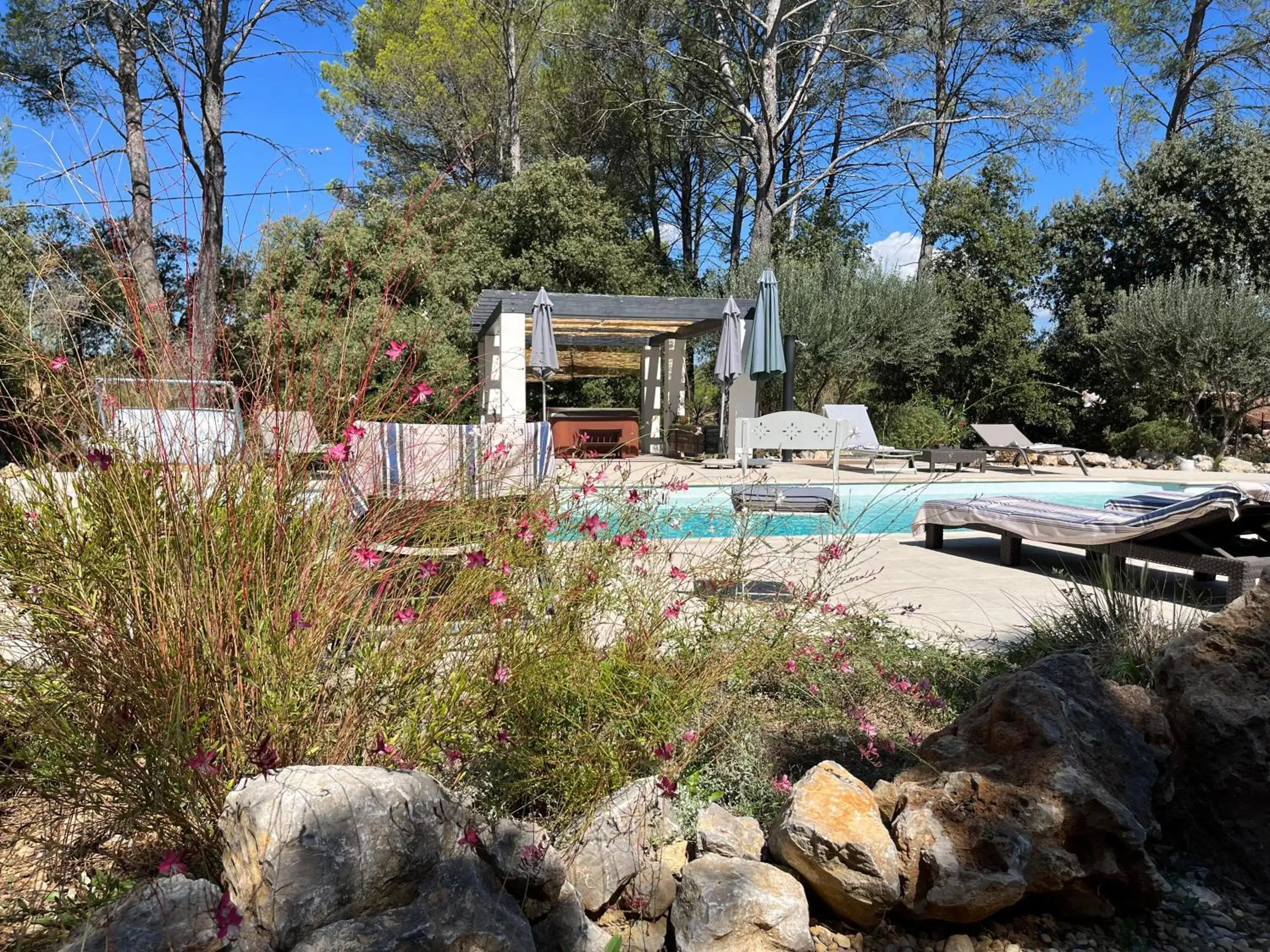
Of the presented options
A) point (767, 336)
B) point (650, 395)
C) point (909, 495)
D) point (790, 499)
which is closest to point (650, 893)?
point (790, 499)

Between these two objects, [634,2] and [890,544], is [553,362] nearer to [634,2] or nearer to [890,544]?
[890,544]

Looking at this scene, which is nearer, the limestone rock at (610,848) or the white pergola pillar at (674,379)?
the limestone rock at (610,848)

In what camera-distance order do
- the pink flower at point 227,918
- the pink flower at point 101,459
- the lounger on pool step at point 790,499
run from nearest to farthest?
the pink flower at point 227,918 → the pink flower at point 101,459 → the lounger on pool step at point 790,499

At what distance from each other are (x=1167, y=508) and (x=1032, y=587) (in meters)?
0.85

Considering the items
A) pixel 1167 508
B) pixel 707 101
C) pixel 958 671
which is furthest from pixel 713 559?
pixel 707 101

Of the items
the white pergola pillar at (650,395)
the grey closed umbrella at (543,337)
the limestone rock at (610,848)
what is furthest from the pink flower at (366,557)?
the white pergola pillar at (650,395)

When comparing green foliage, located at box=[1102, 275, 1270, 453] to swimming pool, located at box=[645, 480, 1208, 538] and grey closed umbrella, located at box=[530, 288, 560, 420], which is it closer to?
swimming pool, located at box=[645, 480, 1208, 538]

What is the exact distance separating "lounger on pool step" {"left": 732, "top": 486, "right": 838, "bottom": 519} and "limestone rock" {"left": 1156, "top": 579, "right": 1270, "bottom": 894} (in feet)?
5.28

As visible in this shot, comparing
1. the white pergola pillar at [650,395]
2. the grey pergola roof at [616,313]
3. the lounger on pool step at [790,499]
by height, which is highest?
the grey pergola roof at [616,313]

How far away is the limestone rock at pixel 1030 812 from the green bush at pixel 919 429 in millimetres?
15493

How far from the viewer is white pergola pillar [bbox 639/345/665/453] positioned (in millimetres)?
18203

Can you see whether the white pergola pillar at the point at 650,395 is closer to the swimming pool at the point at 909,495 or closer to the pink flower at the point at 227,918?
the swimming pool at the point at 909,495

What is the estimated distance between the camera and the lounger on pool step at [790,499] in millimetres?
4031

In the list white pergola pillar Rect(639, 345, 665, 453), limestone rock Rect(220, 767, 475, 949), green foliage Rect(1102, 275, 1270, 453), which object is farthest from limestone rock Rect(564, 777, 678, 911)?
green foliage Rect(1102, 275, 1270, 453)
